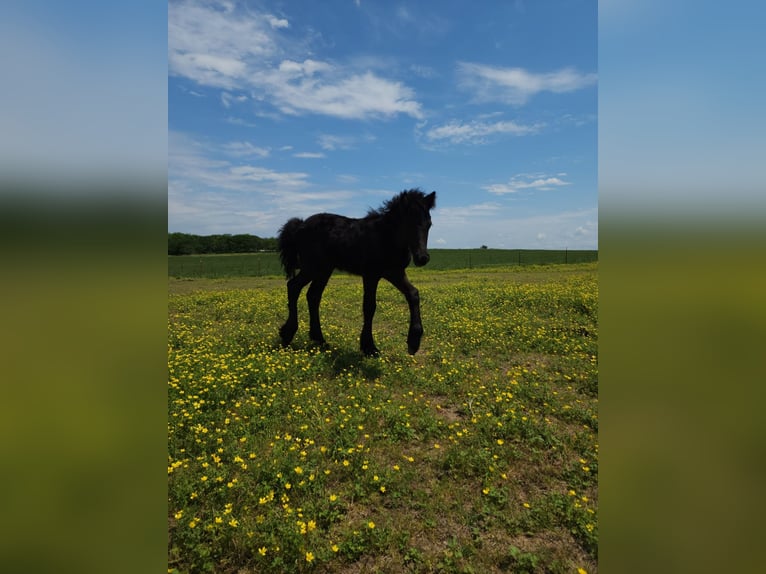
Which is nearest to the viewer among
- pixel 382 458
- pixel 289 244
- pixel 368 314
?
pixel 382 458

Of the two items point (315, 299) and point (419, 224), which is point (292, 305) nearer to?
point (315, 299)

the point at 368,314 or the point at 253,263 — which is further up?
the point at 253,263

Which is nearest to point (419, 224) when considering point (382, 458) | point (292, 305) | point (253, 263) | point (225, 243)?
point (292, 305)

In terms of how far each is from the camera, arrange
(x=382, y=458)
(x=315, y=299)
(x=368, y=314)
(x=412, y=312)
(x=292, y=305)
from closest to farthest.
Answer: (x=382, y=458) → (x=412, y=312) → (x=368, y=314) → (x=292, y=305) → (x=315, y=299)

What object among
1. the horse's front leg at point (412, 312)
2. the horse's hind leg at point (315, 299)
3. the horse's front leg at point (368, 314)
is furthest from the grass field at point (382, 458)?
the horse's front leg at point (412, 312)

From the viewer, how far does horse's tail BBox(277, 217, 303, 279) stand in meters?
8.20

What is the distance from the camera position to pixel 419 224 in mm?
6211

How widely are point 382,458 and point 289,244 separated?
5.42 meters
